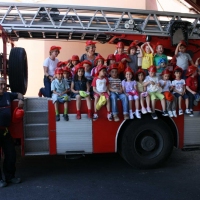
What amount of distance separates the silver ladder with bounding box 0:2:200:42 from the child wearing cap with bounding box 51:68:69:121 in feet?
8.85

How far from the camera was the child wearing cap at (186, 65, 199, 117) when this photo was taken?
18.6 feet

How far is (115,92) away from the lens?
549 centimetres

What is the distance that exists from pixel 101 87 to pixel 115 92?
0.95ft

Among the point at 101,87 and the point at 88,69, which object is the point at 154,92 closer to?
the point at 101,87

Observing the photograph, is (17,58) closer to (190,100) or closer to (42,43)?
(190,100)

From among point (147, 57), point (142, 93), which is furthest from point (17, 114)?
point (147, 57)

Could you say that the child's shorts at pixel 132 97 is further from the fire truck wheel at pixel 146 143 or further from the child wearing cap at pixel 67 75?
the child wearing cap at pixel 67 75

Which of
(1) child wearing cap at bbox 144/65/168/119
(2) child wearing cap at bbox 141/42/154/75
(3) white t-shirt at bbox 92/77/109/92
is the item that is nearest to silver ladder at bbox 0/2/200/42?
(2) child wearing cap at bbox 141/42/154/75

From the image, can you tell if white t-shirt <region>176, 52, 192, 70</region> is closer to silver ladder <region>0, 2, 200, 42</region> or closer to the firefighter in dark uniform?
silver ladder <region>0, 2, 200, 42</region>

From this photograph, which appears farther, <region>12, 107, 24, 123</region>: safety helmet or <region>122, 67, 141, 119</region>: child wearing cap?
<region>122, 67, 141, 119</region>: child wearing cap

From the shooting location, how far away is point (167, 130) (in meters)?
5.68

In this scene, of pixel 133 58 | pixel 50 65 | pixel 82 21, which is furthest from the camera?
pixel 82 21

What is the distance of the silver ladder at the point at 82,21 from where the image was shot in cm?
764

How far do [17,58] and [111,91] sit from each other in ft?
6.13
